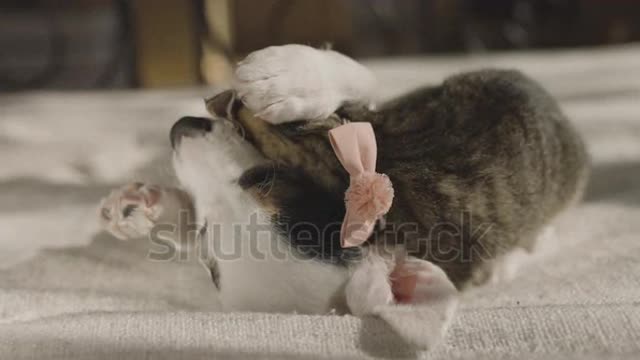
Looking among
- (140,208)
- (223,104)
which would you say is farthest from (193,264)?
(223,104)

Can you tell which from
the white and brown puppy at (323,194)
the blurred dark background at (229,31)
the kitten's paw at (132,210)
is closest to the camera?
the white and brown puppy at (323,194)

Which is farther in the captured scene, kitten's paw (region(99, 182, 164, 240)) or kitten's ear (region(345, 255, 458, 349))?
kitten's paw (region(99, 182, 164, 240))

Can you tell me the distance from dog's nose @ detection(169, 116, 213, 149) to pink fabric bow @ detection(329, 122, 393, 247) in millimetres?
147

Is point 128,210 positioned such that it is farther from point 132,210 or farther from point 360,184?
point 360,184

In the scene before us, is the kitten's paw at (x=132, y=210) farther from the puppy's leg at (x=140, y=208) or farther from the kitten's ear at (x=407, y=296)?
the kitten's ear at (x=407, y=296)

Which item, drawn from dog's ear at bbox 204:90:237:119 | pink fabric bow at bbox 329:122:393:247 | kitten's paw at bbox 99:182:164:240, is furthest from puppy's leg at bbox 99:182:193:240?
pink fabric bow at bbox 329:122:393:247

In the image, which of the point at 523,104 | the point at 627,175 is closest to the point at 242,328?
the point at 523,104

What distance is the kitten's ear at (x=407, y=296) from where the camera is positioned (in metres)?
0.67

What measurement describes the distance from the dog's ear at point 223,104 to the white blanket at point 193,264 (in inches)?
7.2

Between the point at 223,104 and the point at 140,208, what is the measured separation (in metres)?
0.17

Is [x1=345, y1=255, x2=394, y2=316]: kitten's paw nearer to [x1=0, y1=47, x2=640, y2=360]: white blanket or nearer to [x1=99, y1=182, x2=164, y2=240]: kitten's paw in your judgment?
[x1=0, y1=47, x2=640, y2=360]: white blanket

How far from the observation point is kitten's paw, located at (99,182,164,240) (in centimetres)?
89

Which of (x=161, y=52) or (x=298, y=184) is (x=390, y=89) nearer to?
(x=298, y=184)

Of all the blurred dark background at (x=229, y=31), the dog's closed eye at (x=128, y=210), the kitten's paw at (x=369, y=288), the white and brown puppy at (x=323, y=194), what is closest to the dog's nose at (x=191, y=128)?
the white and brown puppy at (x=323, y=194)
